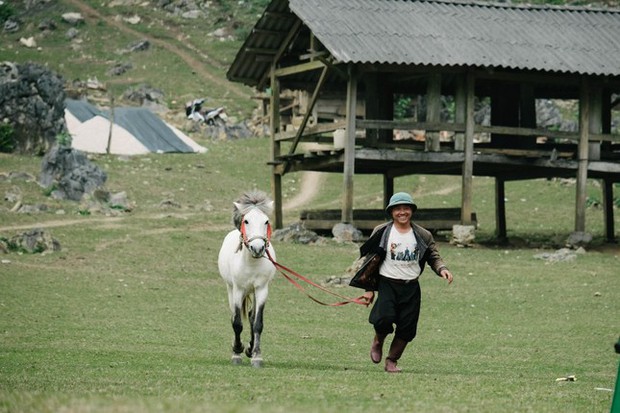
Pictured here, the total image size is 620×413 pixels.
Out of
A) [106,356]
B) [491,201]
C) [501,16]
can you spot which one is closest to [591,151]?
[501,16]

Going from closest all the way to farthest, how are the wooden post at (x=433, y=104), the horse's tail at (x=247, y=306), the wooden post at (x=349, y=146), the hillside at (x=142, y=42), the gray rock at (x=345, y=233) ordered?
the horse's tail at (x=247, y=306)
the wooden post at (x=349, y=146)
the gray rock at (x=345, y=233)
the wooden post at (x=433, y=104)
the hillside at (x=142, y=42)

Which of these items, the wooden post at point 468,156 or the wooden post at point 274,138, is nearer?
the wooden post at point 468,156

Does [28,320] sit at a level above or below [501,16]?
below

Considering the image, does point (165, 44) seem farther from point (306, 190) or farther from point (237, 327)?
point (237, 327)

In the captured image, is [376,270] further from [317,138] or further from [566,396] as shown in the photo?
[317,138]

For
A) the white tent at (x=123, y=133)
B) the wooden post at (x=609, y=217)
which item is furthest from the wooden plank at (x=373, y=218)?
the white tent at (x=123, y=133)

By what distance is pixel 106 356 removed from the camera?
1391cm

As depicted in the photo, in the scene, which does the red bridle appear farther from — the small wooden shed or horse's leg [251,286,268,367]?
the small wooden shed

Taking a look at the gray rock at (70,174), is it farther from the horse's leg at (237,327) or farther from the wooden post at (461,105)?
the horse's leg at (237,327)

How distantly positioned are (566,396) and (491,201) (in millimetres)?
28065

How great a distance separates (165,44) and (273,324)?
52.8 metres

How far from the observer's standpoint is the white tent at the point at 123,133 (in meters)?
43.7

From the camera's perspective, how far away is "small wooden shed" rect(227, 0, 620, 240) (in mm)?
27516

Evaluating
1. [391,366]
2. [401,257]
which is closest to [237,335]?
[391,366]
